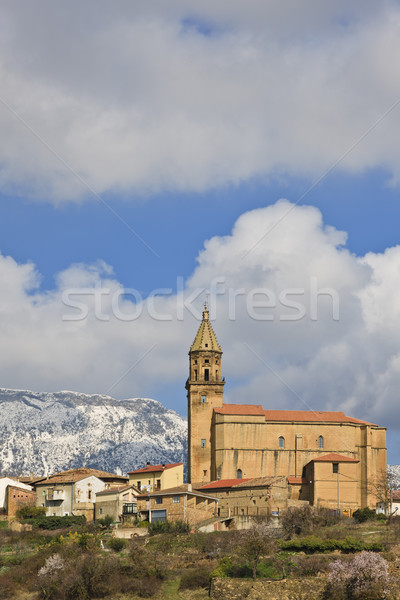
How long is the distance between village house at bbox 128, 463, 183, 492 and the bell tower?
9.18ft

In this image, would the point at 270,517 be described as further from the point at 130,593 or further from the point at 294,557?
the point at 130,593

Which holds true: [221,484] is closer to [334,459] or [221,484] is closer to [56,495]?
[334,459]

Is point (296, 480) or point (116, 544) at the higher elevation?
point (296, 480)

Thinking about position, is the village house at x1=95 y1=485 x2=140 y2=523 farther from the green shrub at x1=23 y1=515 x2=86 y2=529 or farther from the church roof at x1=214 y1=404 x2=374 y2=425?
the church roof at x1=214 y1=404 x2=374 y2=425

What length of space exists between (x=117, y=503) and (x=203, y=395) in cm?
2180

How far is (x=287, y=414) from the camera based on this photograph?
107 meters

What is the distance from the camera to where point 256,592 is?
57.4 m

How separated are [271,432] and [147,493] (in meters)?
20.0

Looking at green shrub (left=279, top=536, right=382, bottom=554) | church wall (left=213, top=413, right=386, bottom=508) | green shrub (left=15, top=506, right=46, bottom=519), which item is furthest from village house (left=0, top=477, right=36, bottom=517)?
green shrub (left=279, top=536, right=382, bottom=554)

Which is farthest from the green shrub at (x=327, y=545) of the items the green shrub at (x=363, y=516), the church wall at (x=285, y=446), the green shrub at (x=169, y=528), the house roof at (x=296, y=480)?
the church wall at (x=285, y=446)

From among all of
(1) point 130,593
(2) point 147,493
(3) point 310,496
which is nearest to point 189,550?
(1) point 130,593

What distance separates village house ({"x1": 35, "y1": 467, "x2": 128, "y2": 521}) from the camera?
93.7 metres

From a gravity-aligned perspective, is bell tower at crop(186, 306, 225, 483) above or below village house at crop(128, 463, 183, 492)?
above

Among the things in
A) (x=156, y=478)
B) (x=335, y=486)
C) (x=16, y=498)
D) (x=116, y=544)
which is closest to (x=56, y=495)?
(x=16, y=498)
